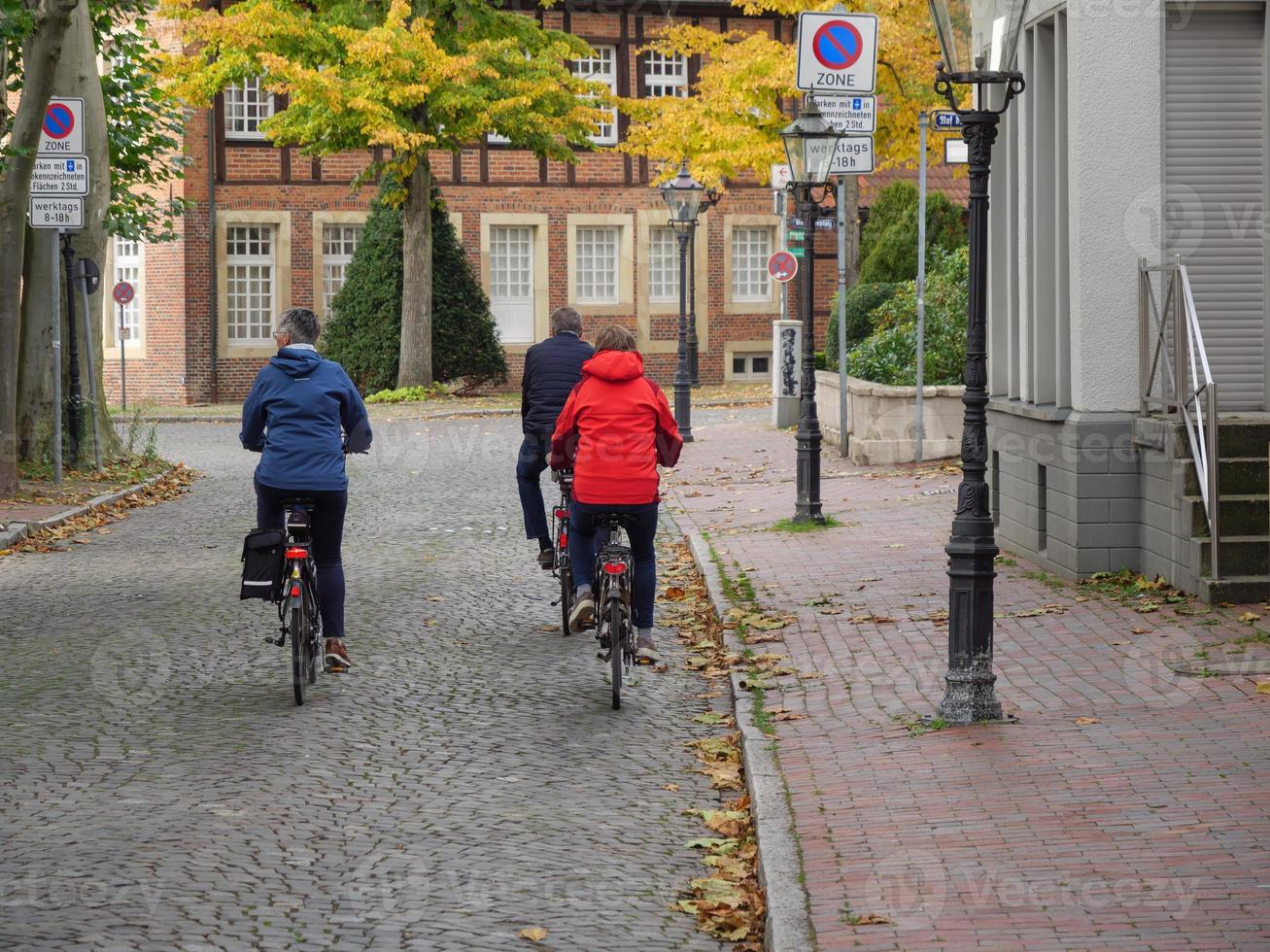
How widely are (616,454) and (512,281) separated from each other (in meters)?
34.6

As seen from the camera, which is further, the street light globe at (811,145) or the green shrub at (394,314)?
the green shrub at (394,314)

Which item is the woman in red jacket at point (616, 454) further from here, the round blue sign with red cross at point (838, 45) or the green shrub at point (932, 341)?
the green shrub at point (932, 341)

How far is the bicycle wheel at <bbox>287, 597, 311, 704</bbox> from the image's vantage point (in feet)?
29.1

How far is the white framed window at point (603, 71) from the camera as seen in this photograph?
143 feet

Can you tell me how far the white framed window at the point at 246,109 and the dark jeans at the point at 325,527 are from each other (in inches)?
1302

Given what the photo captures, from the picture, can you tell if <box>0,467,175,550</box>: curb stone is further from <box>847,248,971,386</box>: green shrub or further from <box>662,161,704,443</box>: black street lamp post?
<box>847,248,971,386</box>: green shrub

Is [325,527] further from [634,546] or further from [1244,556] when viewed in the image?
[1244,556]

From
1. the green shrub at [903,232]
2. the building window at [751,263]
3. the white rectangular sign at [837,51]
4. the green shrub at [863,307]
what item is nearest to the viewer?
the white rectangular sign at [837,51]

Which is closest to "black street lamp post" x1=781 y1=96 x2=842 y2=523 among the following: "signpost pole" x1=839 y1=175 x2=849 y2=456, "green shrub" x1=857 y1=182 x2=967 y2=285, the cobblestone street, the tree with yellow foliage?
"signpost pole" x1=839 y1=175 x2=849 y2=456

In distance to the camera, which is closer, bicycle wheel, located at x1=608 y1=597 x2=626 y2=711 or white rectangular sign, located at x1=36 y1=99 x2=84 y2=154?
bicycle wheel, located at x1=608 y1=597 x2=626 y2=711

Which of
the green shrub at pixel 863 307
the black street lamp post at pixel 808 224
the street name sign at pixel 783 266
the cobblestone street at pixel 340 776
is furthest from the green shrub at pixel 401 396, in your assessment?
the cobblestone street at pixel 340 776

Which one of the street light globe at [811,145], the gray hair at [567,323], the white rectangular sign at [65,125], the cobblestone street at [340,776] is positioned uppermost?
the white rectangular sign at [65,125]

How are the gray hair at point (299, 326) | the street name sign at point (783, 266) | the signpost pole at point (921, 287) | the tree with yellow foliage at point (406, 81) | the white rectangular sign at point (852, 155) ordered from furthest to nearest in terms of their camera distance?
1. the tree with yellow foliage at point (406, 81)
2. the street name sign at point (783, 266)
3. the signpost pole at point (921, 287)
4. the white rectangular sign at point (852, 155)
5. the gray hair at point (299, 326)

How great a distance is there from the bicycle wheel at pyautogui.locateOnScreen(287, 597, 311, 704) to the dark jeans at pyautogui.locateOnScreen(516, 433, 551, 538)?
299 centimetres
